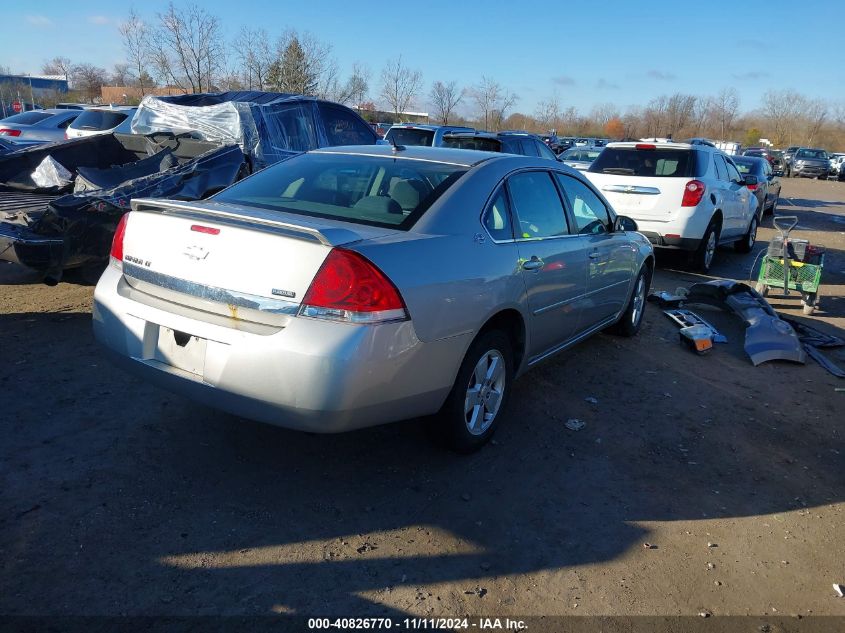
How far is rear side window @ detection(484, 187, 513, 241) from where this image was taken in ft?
12.4

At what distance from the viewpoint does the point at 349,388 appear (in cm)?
288

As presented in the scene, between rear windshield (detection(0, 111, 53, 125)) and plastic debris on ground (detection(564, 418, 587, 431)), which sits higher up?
rear windshield (detection(0, 111, 53, 125))

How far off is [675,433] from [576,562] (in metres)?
1.79

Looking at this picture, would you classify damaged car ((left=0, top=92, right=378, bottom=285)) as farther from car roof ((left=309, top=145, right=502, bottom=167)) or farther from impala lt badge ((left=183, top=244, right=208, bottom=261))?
impala lt badge ((left=183, top=244, right=208, bottom=261))

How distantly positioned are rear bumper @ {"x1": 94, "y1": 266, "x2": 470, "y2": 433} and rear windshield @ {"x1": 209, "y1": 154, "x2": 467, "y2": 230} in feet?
2.49

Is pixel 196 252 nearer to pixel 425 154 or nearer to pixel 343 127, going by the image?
pixel 425 154

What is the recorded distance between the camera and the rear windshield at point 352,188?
359cm

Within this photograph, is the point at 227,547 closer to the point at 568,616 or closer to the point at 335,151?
the point at 568,616

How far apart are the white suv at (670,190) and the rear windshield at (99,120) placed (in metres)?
9.78

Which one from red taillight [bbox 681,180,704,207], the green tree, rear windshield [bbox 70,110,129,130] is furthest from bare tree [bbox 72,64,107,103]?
red taillight [bbox 681,180,704,207]

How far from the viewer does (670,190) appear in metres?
9.30

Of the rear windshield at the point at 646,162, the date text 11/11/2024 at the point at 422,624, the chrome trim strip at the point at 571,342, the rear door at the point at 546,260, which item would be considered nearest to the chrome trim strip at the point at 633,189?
the rear windshield at the point at 646,162

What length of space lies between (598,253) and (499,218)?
4.75 feet

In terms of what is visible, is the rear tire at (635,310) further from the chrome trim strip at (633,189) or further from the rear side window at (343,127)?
the rear side window at (343,127)
